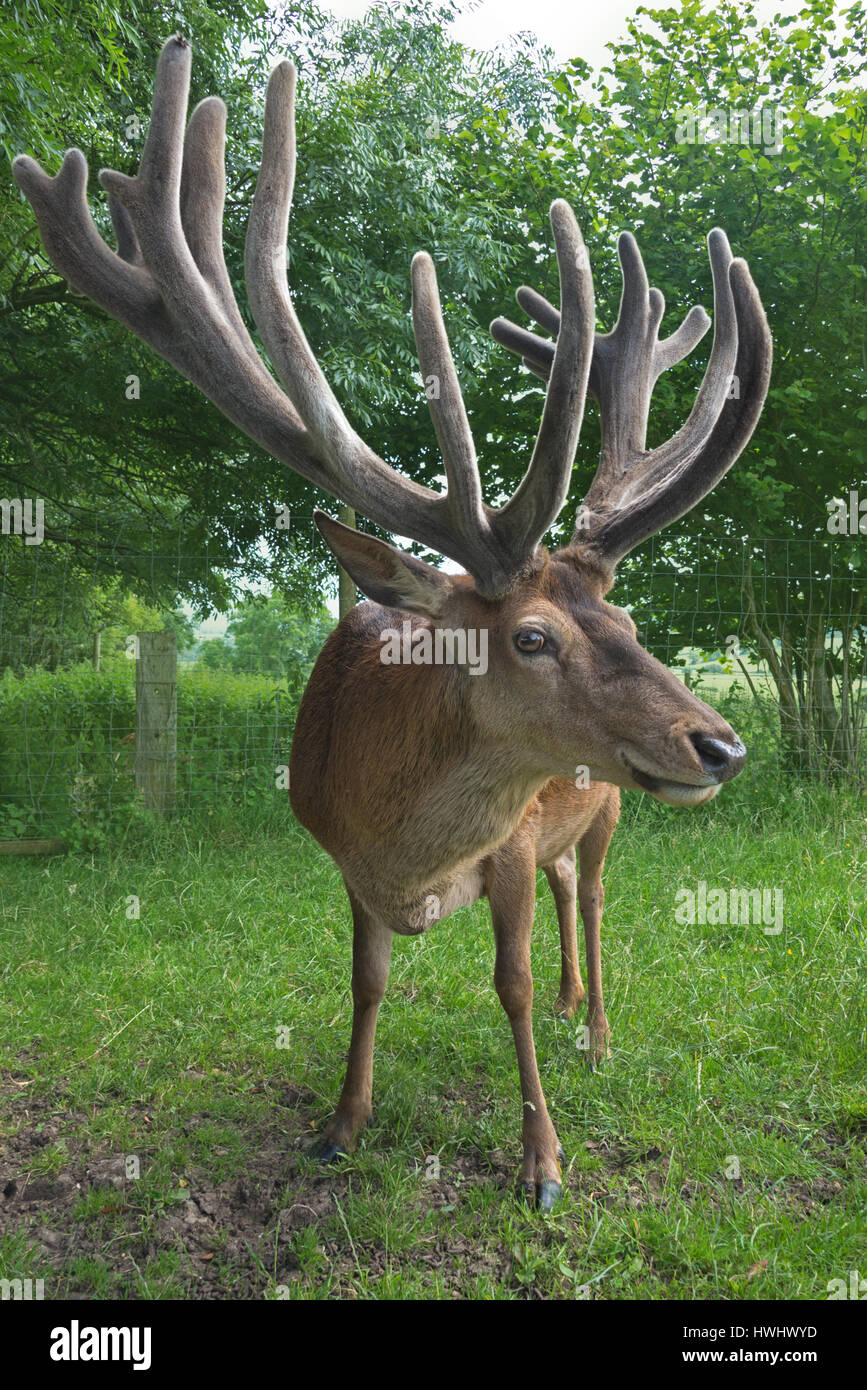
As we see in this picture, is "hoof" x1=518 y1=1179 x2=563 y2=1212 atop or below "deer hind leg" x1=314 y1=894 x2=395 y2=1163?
below

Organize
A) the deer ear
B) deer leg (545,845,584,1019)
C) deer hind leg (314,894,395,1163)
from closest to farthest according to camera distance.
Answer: the deer ear < deer hind leg (314,894,395,1163) < deer leg (545,845,584,1019)

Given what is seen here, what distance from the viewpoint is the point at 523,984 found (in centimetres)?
267

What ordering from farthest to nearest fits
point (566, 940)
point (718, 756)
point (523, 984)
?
1. point (566, 940)
2. point (523, 984)
3. point (718, 756)

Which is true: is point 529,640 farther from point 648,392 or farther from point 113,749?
point 113,749

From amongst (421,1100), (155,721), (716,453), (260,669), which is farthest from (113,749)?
(716,453)

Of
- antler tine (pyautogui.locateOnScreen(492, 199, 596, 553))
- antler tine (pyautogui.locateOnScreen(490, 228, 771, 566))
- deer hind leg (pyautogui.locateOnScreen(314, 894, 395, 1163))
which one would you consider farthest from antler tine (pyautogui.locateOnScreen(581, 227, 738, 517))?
deer hind leg (pyautogui.locateOnScreen(314, 894, 395, 1163))

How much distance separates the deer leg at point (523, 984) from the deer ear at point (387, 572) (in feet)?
2.58

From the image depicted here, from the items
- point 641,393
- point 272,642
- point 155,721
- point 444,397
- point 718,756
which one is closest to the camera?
point 718,756

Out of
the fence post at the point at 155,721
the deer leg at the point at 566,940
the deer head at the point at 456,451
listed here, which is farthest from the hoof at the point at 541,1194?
the fence post at the point at 155,721

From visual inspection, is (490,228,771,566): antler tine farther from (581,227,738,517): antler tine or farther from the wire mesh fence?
the wire mesh fence

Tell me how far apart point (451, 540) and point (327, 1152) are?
1.86m

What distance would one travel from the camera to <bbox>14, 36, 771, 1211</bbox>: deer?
2041 millimetres

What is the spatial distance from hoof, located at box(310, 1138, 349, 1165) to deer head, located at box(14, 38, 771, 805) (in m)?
1.38

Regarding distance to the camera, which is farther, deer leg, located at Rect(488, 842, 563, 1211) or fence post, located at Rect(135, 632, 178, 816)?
fence post, located at Rect(135, 632, 178, 816)
